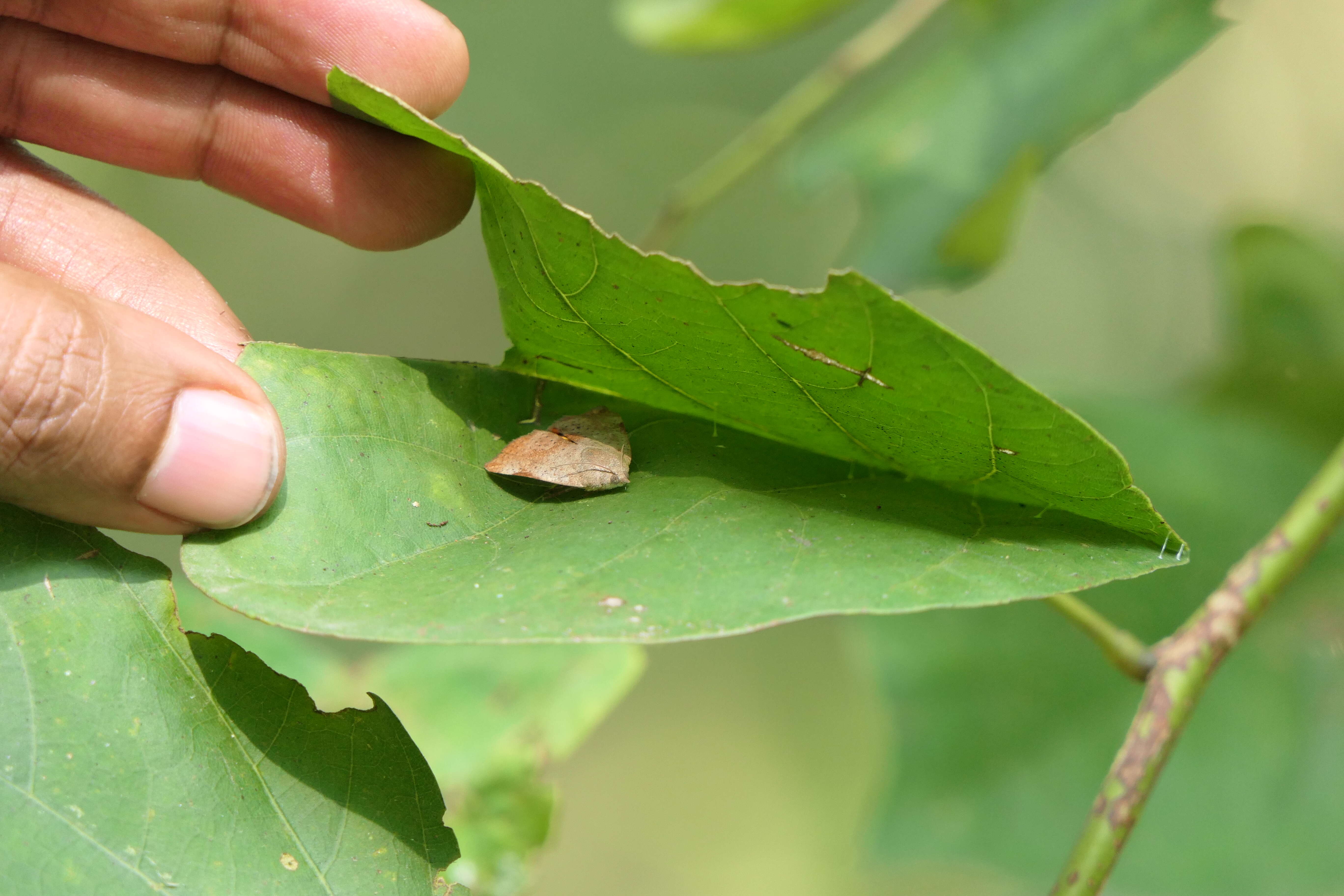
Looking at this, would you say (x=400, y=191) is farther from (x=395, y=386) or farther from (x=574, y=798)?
(x=574, y=798)

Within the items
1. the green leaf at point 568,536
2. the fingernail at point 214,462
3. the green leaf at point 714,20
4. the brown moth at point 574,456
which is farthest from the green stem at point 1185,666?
the green leaf at point 714,20

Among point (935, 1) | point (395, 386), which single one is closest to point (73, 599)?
point (395, 386)

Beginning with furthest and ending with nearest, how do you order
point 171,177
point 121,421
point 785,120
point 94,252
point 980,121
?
point 785,120 → point 980,121 → point 171,177 → point 94,252 → point 121,421

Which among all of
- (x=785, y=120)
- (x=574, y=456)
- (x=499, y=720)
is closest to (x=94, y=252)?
(x=574, y=456)

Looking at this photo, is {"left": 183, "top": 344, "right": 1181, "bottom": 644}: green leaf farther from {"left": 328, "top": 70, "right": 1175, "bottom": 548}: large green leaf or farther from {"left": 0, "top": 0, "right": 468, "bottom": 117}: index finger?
{"left": 0, "top": 0, "right": 468, "bottom": 117}: index finger

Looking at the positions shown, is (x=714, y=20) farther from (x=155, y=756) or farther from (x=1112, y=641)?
(x=155, y=756)

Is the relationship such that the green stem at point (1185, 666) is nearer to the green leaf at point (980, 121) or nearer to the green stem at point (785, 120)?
the green leaf at point (980, 121)

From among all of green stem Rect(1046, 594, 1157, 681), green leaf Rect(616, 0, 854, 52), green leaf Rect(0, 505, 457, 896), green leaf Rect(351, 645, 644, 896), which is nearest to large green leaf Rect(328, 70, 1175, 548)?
green stem Rect(1046, 594, 1157, 681)
